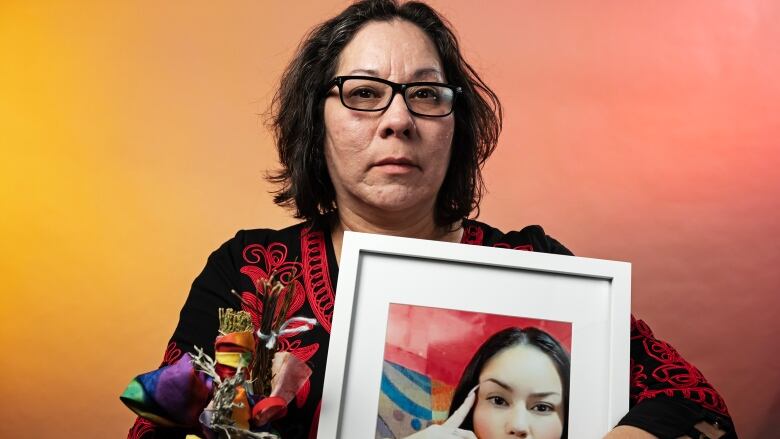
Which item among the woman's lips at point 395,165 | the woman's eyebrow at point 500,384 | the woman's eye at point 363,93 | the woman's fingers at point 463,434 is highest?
the woman's eye at point 363,93

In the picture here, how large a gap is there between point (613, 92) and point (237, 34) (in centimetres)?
111

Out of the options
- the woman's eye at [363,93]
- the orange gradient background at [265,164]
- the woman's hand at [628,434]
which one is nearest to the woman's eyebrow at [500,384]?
the woman's hand at [628,434]

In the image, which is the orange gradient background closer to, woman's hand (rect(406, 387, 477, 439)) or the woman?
the woman

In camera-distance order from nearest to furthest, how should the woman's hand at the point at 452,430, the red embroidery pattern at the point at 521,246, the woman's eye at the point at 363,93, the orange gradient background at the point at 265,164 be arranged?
the woman's hand at the point at 452,430 < the woman's eye at the point at 363,93 < the red embroidery pattern at the point at 521,246 < the orange gradient background at the point at 265,164

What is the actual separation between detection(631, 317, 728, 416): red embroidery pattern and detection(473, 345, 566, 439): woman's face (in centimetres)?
16

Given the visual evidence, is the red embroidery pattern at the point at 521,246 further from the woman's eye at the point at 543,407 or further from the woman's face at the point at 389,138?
the woman's eye at the point at 543,407

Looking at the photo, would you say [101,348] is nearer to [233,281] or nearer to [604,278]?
[233,281]

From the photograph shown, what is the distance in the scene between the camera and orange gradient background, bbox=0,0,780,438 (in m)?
2.21

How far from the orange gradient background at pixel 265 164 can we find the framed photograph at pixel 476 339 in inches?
47.9

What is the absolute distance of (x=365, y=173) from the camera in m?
1.41

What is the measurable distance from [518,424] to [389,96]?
602 millimetres

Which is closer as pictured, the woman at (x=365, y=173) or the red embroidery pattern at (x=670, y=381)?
the red embroidery pattern at (x=670, y=381)

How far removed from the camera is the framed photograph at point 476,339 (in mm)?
1085

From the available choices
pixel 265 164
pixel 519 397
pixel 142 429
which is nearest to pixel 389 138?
pixel 519 397
